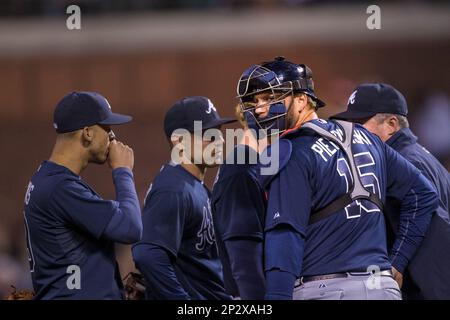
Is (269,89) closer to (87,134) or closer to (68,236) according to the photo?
(87,134)

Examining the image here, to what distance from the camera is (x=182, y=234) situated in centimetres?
614

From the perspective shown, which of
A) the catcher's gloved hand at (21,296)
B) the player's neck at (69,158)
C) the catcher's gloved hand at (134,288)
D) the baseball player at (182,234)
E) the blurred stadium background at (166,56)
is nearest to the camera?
the player's neck at (69,158)

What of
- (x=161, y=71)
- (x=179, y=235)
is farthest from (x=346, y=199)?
(x=161, y=71)

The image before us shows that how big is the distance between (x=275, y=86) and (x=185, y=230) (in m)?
1.27

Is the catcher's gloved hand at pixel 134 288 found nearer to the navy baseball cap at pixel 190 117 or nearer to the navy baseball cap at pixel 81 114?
the navy baseball cap at pixel 190 117

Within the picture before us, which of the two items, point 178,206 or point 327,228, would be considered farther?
point 178,206

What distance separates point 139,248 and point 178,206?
0.36 meters

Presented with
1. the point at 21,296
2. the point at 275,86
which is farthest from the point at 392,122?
the point at 21,296

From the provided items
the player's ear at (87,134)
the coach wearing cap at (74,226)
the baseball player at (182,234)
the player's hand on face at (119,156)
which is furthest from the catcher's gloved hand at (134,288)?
the player's ear at (87,134)

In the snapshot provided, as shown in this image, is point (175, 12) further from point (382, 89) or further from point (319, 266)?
point (319, 266)

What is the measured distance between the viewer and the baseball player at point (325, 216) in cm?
499

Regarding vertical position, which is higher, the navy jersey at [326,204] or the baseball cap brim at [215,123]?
the baseball cap brim at [215,123]

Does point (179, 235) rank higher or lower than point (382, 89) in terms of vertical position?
lower

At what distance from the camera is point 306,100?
553cm
